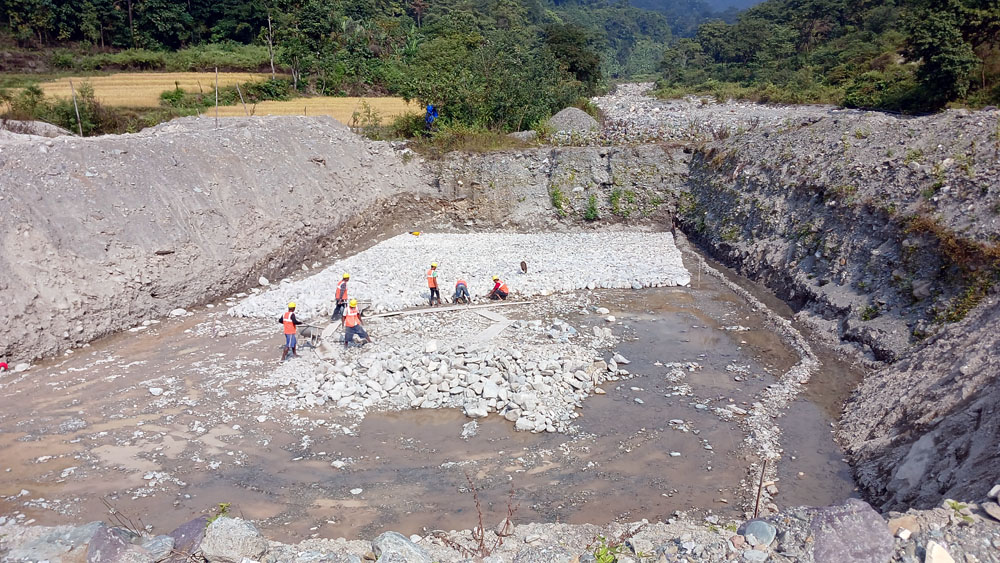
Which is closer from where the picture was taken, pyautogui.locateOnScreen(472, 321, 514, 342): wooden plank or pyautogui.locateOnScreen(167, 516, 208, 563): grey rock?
pyautogui.locateOnScreen(167, 516, 208, 563): grey rock

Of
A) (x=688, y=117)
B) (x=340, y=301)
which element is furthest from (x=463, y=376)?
(x=688, y=117)

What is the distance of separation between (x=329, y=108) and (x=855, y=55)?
116 feet

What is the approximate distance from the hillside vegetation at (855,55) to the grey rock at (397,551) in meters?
28.2

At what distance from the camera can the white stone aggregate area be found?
15969 mm

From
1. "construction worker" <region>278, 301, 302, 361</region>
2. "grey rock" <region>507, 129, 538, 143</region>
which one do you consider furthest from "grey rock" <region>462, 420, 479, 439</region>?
"grey rock" <region>507, 129, 538, 143</region>

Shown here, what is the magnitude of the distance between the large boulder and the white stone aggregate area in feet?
21.6

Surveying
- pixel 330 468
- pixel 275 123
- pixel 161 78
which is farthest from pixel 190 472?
pixel 161 78

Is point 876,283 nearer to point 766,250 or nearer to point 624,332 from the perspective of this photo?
point 766,250

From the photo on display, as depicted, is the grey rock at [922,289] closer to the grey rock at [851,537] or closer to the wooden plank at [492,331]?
the grey rock at [851,537]

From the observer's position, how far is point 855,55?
41969 millimetres

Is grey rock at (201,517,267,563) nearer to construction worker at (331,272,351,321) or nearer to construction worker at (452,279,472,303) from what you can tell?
construction worker at (331,272,351,321)

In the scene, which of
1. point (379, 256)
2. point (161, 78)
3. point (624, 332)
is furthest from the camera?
point (161, 78)

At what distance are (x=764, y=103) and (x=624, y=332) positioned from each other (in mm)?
31574

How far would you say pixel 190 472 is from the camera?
365 inches
